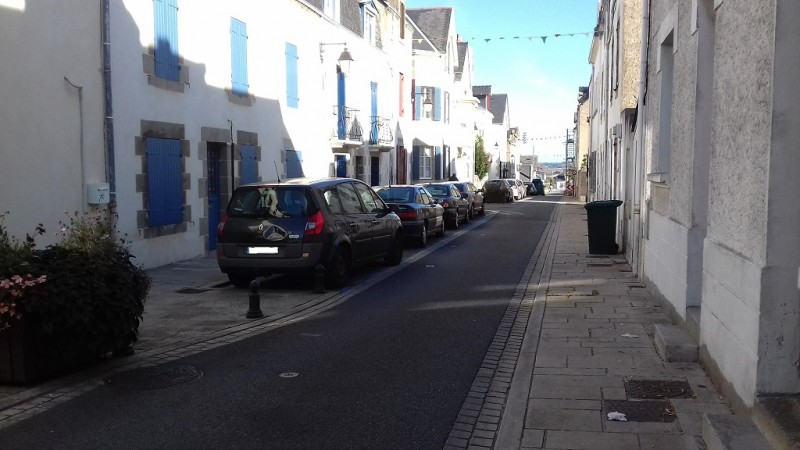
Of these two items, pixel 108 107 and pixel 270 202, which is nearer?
pixel 270 202

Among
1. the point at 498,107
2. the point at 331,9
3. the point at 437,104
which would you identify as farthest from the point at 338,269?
the point at 498,107

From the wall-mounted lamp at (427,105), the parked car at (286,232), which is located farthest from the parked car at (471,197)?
the parked car at (286,232)

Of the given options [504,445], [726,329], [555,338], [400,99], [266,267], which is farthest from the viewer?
[400,99]

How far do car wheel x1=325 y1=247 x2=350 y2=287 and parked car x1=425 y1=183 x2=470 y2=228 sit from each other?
34.2 feet

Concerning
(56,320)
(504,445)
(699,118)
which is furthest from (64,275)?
(699,118)

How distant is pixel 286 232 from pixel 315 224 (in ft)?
1.44

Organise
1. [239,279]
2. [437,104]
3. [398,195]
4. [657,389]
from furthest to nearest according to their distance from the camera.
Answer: [437,104], [398,195], [239,279], [657,389]

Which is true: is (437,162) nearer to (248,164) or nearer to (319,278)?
(248,164)

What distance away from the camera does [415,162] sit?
34.6 m

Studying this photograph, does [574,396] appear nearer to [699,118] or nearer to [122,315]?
[699,118]

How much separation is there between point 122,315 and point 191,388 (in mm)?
1092

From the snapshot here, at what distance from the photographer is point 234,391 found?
226 inches

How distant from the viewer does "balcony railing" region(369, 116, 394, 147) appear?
86.0 feet

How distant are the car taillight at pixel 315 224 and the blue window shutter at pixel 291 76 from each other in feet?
28.3
